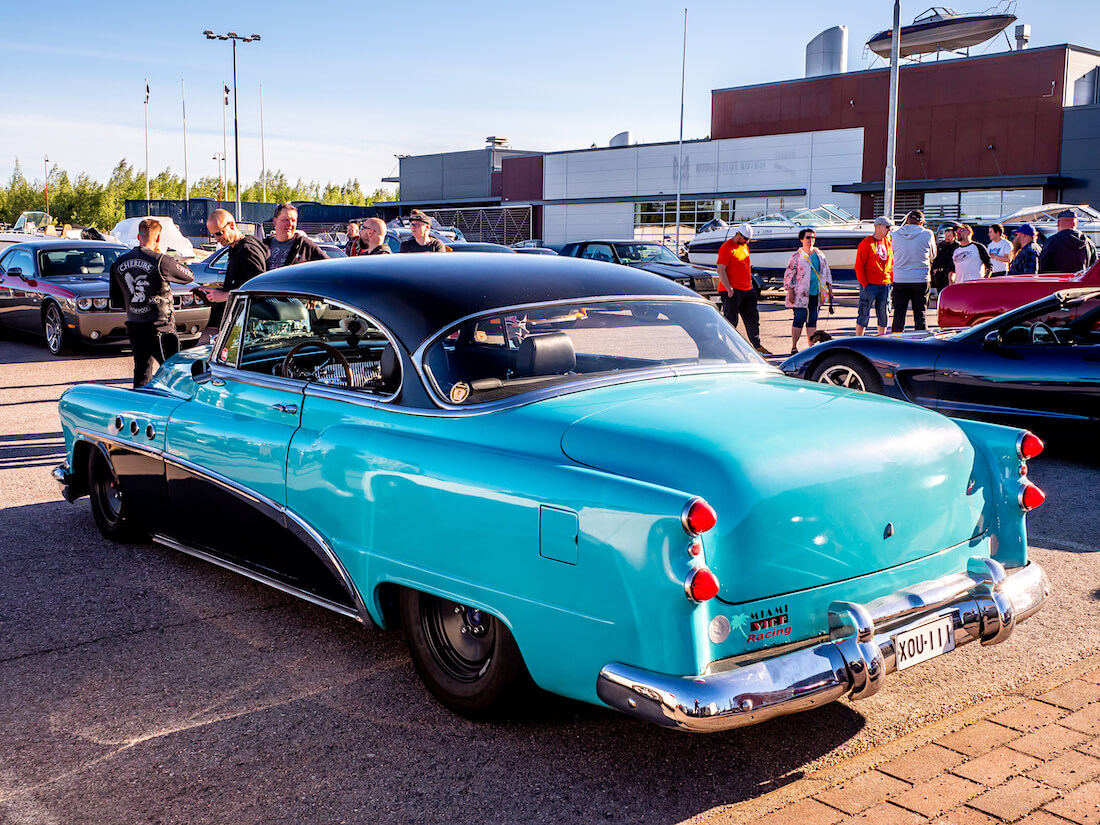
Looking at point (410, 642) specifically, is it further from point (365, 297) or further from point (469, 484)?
point (365, 297)

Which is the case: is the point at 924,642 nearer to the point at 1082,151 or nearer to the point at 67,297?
the point at 67,297

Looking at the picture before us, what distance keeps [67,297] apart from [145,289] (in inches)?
246

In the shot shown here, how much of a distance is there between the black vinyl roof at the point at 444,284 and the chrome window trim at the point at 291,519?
2.67 feet

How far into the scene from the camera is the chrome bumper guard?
287cm

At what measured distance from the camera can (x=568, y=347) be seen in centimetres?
398

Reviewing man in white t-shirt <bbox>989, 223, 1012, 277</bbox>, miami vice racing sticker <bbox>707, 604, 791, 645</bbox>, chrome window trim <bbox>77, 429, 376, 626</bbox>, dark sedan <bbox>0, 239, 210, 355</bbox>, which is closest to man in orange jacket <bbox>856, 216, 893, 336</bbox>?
man in white t-shirt <bbox>989, 223, 1012, 277</bbox>

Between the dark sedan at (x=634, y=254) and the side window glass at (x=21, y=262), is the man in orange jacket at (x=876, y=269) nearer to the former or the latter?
the dark sedan at (x=634, y=254)

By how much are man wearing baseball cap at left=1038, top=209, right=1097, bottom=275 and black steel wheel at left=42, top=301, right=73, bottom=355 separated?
43.6ft

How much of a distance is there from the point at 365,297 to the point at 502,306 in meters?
0.58

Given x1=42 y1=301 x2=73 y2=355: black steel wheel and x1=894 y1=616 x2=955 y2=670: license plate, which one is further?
x1=42 y1=301 x2=73 y2=355: black steel wheel

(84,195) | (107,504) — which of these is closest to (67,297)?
(107,504)

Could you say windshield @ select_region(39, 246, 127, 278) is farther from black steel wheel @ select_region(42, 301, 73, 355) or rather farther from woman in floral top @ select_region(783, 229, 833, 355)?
woman in floral top @ select_region(783, 229, 833, 355)

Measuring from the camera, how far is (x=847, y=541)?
3.27 m

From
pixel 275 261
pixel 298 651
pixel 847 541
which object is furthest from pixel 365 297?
pixel 275 261
